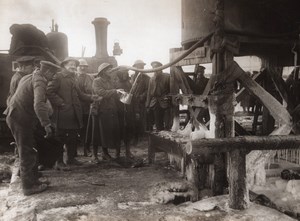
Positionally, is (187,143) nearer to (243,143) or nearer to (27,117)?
(243,143)

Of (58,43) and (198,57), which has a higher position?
(58,43)

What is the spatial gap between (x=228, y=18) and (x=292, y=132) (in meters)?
2.09

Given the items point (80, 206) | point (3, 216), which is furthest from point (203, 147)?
point (3, 216)

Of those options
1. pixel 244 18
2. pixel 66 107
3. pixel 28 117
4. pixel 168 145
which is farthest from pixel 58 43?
pixel 244 18

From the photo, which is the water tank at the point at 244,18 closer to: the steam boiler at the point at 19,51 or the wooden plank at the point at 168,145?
the wooden plank at the point at 168,145

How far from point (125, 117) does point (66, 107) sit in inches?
60.6

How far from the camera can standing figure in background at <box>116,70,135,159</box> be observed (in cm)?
714

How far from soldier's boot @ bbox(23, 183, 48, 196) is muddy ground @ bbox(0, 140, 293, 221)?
87 millimetres

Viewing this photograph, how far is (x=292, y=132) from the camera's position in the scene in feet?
17.3

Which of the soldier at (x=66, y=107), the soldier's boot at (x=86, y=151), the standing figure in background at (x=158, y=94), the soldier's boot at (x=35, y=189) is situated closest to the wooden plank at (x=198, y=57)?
the standing figure in background at (x=158, y=94)

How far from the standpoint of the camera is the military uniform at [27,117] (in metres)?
4.86

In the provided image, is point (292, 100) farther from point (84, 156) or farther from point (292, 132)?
point (84, 156)

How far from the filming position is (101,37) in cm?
1216

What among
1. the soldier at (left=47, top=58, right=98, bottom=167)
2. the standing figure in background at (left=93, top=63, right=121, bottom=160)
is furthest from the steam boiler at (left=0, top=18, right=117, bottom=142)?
the standing figure in background at (left=93, top=63, right=121, bottom=160)
